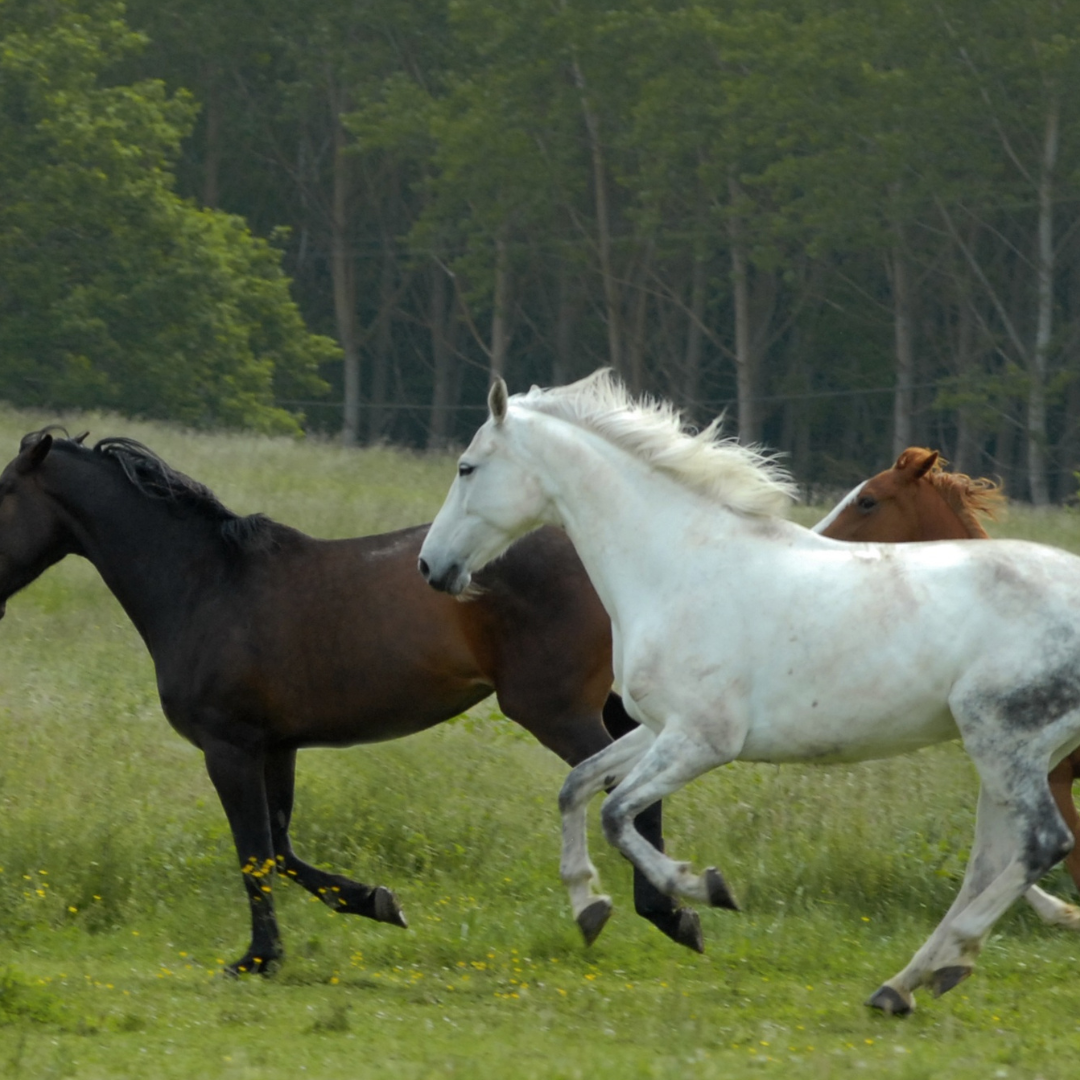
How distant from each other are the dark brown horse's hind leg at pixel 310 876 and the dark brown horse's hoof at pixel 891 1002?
2112mm

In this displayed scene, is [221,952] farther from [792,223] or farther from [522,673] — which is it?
[792,223]

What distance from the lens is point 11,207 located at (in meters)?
35.2

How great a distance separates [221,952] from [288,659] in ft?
4.23

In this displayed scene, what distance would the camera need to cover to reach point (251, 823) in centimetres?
662

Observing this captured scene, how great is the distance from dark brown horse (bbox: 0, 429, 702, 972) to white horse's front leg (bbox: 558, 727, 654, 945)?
2.35 ft

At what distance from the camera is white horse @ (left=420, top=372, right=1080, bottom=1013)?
5.29 metres

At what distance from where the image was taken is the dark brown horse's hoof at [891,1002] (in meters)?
5.41

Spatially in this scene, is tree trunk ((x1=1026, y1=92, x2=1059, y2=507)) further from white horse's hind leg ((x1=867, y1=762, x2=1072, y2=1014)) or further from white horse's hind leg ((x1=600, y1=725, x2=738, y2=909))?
white horse's hind leg ((x1=600, y1=725, x2=738, y2=909))

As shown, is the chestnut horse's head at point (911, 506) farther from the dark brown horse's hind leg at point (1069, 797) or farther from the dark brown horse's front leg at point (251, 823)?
the dark brown horse's front leg at point (251, 823)

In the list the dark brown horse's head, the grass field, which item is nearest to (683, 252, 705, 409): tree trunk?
the grass field

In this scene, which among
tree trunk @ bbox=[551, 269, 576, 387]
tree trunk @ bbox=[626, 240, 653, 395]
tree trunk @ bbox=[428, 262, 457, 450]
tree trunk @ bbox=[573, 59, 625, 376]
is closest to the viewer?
tree trunk @ bbox=[626, 240, 653, 395]

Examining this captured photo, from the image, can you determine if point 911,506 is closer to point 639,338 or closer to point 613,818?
point 613,818

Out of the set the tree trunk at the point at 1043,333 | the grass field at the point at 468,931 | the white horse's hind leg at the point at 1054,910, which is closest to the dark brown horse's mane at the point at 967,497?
the grass field at the point at 468,931

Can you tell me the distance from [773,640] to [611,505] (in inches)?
30.1
